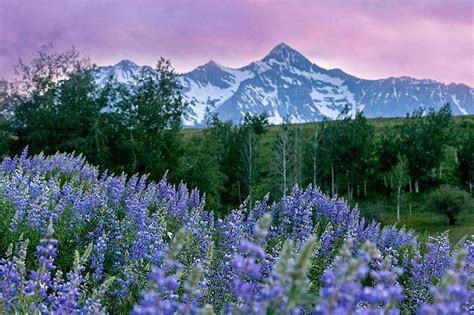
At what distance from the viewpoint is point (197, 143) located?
4325 centimetres

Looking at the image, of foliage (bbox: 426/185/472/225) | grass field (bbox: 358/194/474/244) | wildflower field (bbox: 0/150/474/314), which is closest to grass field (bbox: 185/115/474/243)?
grass field (bbox: 358/194/474/244)

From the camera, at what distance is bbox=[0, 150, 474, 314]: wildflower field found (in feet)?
7.79

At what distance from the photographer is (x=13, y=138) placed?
37625 mm

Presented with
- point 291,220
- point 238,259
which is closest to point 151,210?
point 291,220

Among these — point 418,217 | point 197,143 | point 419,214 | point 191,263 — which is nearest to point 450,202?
point 418,217

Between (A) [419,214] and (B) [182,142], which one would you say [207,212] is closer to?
(B) [182,142]

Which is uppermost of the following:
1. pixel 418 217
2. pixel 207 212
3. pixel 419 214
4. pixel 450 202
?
pixel 207 212

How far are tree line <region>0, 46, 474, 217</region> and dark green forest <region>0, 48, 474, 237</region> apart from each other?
80 millimetres

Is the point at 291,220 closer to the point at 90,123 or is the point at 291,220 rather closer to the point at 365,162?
the point at 90,123

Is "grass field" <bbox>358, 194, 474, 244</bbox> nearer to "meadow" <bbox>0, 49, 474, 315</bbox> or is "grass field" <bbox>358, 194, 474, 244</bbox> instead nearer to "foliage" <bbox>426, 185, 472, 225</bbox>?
"meadow" <bbox>0, 49, 474, 315</bbox>

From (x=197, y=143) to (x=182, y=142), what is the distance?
619cm

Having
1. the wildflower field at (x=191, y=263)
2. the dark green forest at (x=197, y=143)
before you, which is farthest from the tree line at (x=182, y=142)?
the wildflower field at (x=191, y=263)

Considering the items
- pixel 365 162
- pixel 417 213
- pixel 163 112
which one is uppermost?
pixel 163 112

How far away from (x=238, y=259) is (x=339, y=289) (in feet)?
1.59
